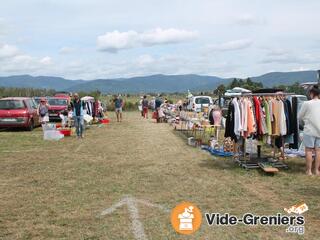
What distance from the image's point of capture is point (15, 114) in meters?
20.5

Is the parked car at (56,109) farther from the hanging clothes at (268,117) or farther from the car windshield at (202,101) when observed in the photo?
the hanging clothes at (268,117)

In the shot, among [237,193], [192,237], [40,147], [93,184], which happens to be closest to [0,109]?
[40,147]

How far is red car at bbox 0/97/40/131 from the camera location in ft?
67.1

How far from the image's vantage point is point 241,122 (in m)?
10.4

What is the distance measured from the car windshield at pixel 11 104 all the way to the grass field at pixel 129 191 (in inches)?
292

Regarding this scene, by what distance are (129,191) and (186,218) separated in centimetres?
216

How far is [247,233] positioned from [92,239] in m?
1.91

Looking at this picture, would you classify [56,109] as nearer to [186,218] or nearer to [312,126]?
[312,126]

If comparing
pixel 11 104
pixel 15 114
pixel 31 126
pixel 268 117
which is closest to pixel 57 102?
pixel 31 126

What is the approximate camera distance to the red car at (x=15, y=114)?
67.1 ft

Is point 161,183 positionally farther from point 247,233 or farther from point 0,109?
point 0,109

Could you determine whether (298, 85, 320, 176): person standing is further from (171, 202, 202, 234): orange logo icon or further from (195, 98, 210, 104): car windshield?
(195, 98, 210, 104): car windshield

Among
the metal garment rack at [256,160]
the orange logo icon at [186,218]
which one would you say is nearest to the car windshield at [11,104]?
the metal garment rack at [256,160]

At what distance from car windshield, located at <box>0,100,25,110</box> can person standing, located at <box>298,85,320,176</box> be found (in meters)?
14.6
